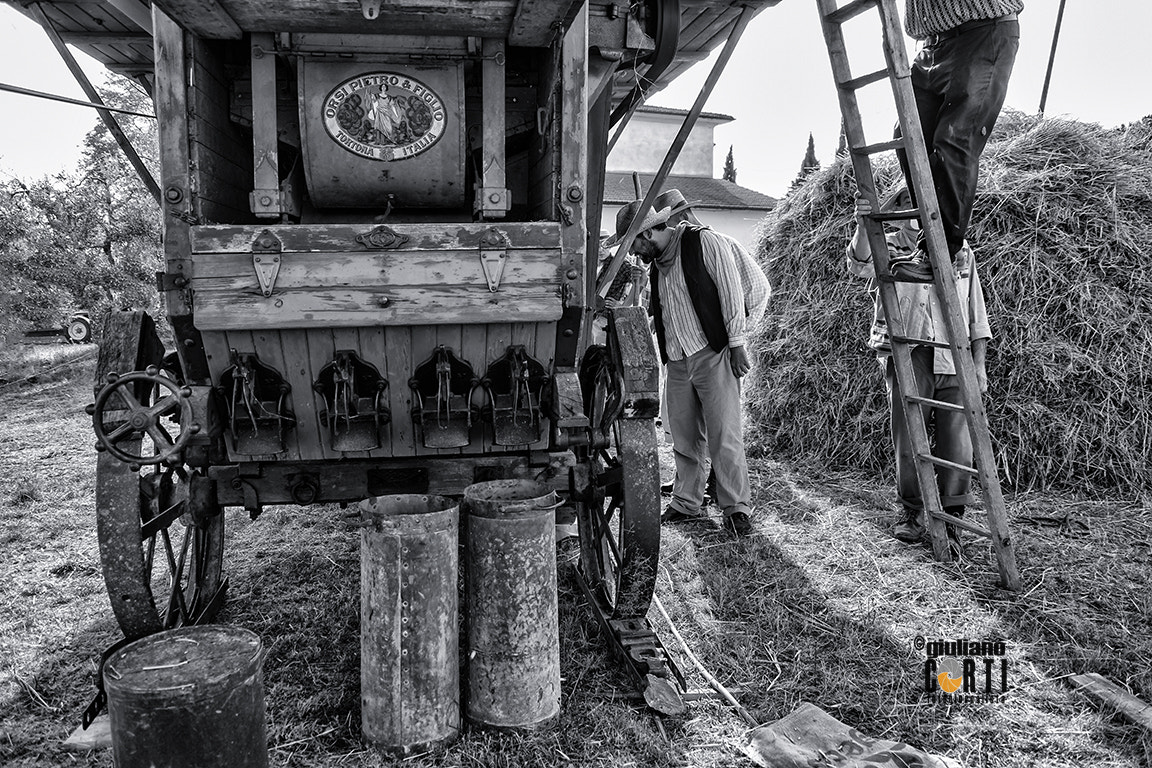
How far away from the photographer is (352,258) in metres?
3.12

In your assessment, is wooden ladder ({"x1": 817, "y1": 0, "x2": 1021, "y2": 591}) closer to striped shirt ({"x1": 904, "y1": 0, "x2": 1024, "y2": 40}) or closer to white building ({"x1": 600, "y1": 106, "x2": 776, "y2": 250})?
striped shirt ({"x1": 904, "y1": 0, "x2": 1024, "y2": 40})

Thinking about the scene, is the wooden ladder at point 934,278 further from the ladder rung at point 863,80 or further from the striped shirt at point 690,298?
the striped shirt at point 690,298

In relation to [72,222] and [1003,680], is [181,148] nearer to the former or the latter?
[1003,680]

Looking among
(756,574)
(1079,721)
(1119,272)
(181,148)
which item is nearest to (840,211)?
(1119,272)

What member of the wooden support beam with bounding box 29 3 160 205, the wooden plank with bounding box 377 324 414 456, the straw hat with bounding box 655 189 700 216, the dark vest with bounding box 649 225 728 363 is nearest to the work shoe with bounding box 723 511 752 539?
the dark vest with bounding box 649 225 728 363

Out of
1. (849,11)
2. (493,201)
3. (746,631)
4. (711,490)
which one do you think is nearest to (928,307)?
(849,11)

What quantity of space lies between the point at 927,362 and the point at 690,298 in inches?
57.3

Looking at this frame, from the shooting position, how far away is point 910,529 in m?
4.96

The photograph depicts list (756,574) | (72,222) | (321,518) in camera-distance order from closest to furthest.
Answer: (756,574) < (321,518) < (72,222)

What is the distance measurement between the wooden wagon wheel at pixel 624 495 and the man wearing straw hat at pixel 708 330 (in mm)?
1430

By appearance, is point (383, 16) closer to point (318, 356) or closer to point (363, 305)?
point (363, 305)

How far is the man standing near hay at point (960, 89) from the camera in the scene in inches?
161

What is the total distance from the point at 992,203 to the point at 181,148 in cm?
557

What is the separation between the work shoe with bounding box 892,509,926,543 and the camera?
492 centimetres
